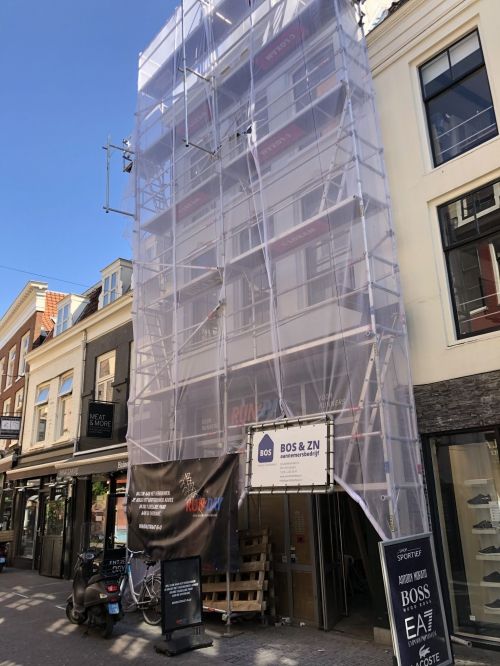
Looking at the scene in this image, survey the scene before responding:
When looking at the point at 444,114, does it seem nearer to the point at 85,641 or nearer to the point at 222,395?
the point at 222,395

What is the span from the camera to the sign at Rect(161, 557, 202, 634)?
273 inches

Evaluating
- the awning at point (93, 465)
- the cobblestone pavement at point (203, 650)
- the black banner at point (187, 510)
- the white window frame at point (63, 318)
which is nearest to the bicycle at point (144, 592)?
the cobblestone pavement at point (203, 650)

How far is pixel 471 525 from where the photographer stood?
6.75 meters

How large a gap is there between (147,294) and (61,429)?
8.72 meters

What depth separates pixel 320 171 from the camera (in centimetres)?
810

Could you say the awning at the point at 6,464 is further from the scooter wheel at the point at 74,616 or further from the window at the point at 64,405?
the scooter wheel at the point at 74,616

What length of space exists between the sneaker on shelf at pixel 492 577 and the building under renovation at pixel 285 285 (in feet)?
3.32

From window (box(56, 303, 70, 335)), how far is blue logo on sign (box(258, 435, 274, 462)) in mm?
13484

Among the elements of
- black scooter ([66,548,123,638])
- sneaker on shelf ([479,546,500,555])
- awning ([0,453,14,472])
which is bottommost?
black scooter ([66,548,123,638])

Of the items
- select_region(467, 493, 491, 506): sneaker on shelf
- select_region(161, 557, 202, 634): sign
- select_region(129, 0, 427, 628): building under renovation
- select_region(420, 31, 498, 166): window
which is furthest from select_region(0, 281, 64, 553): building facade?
select_region(420, 31, 498, 166): window

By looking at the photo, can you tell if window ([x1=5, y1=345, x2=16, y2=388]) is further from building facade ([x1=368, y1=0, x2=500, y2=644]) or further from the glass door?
the glass door

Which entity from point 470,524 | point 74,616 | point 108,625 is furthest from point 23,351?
point 470,524

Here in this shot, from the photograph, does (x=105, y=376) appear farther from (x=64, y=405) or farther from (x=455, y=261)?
(x=455, y=261)

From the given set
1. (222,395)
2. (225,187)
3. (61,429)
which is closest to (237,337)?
(222,395)
